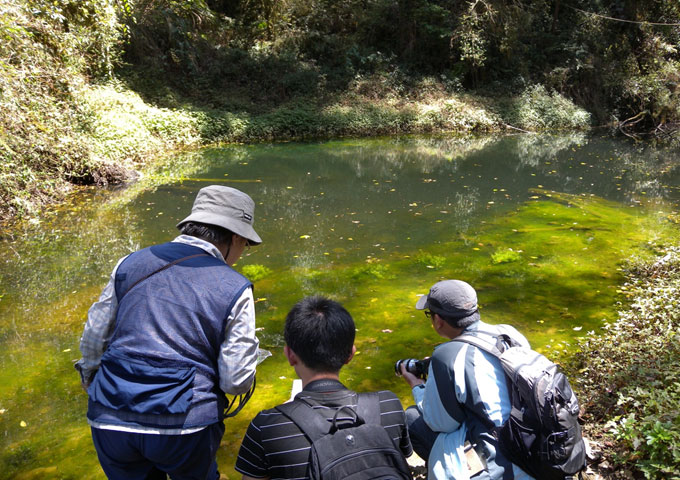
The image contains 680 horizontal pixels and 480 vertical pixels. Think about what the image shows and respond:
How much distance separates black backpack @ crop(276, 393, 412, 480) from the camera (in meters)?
1.42

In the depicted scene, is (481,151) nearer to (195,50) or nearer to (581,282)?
(581,282)

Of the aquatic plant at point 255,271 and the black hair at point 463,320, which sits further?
the aquatic plant at point 255,271

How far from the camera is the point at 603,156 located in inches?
588

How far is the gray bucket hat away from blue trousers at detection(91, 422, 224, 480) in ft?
2.53

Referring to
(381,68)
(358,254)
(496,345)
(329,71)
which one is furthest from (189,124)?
(496,345)

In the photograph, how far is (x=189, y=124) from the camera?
16844mm

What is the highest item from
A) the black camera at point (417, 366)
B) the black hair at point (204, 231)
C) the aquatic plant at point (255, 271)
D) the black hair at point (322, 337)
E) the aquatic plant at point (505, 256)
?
the black hair at point (204, 231)

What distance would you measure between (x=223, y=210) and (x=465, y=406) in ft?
4.38

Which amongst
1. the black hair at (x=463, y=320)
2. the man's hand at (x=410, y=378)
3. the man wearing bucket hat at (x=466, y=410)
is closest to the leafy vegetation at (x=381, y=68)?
the man's hand at (x=410, y=378)

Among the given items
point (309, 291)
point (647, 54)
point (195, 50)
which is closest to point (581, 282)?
point (309, 291)

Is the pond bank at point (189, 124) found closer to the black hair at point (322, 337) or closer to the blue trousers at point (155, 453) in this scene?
the blue trousers at point (155, 453)

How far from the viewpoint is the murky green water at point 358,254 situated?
3752mm

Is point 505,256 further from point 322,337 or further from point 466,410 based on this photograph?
point 322,337

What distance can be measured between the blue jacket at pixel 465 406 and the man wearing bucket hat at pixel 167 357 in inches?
33.7
